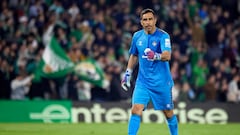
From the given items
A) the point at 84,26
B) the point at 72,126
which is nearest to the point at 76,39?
the point at 84,26

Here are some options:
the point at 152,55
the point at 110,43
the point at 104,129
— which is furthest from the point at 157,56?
the point at 110,43

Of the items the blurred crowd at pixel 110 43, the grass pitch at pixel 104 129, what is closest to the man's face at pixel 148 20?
the grass pitch at pixel 104 129

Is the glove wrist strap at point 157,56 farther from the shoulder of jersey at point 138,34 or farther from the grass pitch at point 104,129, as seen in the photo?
the grass pitch at point 104,129

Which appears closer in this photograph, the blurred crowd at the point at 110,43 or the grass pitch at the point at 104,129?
the grass pitch at the point at 104,129

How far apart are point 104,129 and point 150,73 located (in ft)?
17.5

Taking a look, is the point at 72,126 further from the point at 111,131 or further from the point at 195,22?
the point at 195,22

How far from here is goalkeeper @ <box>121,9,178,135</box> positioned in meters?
12.8

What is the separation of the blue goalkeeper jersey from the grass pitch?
3.86 m

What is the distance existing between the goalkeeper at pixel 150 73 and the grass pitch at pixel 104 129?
374cm

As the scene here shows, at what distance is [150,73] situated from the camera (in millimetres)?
13047

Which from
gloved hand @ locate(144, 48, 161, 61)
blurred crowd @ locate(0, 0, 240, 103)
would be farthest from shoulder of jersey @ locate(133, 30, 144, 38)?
blurred crowd @ locate(0, 0, 240, 103)


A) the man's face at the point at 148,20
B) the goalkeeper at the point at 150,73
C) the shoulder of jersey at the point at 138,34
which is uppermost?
the man's face at the point at 148,20

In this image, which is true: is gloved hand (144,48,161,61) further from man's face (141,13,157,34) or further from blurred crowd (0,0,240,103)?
blurred crowd (0,0,240,103)

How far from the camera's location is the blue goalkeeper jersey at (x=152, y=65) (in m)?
13.0
